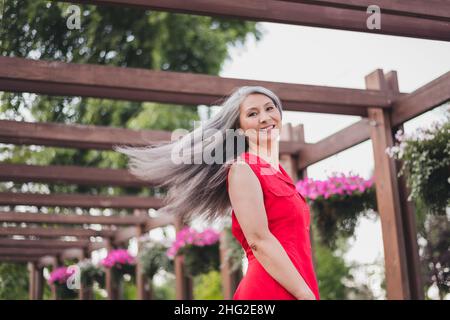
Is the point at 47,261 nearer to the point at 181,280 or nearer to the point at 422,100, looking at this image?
the point at 181,280

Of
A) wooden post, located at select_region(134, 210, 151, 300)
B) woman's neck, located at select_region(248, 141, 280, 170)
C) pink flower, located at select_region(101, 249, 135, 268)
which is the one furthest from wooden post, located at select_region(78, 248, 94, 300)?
woman's neck, located at select_region(248, 141, 280, 170)

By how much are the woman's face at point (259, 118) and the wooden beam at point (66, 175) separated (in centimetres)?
360

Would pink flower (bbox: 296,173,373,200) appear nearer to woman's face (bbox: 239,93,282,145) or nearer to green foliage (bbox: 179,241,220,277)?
green foliage (bbox: 179,241,220,277)

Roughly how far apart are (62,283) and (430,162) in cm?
606

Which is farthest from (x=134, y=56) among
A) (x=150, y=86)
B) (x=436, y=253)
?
(x=436, y=253)

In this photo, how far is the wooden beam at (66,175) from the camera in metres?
4.98

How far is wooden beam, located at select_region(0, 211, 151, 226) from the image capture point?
5824 mm

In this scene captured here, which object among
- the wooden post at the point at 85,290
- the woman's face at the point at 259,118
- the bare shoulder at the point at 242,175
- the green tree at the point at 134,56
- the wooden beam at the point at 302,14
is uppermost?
the green tree at the point at 134,56

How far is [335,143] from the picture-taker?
4906 mm

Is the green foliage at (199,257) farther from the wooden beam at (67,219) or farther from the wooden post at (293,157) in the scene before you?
the wooden beam at (67,219)

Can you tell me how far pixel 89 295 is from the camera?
Result: 9250mm

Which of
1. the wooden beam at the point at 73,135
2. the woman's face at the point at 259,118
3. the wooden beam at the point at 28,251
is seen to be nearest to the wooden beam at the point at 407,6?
the woman's face at the point at 259,118
